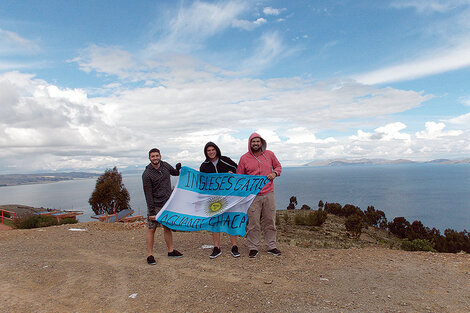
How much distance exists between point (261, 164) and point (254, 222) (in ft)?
4.14

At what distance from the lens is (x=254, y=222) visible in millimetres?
6234

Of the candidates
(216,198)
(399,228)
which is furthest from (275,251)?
(399,228)

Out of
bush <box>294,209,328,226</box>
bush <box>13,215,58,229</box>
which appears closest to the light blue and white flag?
bush <box>13,215,58,229</box>

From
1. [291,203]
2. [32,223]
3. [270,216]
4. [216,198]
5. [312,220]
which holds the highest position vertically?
[216,198]

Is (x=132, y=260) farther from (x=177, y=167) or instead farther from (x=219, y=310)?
(x=219, y=310)

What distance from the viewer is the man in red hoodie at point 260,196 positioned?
243 inches

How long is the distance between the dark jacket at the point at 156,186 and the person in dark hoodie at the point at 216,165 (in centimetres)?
79

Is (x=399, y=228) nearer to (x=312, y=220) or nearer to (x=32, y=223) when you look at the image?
(x=312, y=220)

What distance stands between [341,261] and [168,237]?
365 centimetres

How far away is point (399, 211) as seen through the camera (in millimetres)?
76438

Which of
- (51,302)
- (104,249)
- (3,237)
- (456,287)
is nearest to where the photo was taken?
(51,302)

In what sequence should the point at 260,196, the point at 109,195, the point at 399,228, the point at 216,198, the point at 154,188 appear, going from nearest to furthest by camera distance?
the point at 154,188, the point at 260,196, the point at 216,198, the point at 399,228, the point at 109,195

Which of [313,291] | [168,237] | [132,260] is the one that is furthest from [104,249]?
[313,291]

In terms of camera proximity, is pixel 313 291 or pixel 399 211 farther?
pixel 399 211
